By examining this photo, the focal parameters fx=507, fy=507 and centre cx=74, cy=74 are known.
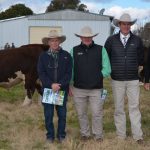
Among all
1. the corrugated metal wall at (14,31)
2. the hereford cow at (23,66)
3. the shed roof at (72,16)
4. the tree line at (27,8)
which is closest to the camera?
the hereford cow at (23,66)

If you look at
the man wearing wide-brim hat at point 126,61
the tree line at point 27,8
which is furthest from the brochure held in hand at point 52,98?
the tree line at point 27,8

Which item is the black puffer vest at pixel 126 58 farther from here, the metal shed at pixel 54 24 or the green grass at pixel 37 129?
the metal shed at pixel 54 24

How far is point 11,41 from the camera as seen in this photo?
1795 inches

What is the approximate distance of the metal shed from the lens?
4328cm

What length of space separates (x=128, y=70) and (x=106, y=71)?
40cm

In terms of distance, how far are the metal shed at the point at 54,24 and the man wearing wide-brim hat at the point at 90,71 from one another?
34277 mm

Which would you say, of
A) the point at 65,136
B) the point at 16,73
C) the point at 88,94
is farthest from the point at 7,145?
the point at 16,73

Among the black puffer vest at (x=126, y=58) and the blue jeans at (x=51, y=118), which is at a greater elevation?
the black puffer vest at (x=126, y=58)

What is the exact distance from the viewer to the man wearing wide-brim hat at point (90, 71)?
8250mm

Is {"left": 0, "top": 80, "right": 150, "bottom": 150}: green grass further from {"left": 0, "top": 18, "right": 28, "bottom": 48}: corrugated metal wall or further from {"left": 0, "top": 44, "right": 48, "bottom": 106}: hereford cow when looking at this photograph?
{"left": 0, "top": 18, "right": 28, "bottom": 48}: corrugated metal wall

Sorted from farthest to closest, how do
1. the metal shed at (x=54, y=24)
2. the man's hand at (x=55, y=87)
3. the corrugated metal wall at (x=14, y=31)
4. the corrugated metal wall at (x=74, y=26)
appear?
the corrugated metal wall at (x=14, y=31), the metal shed at (x=54, y=24), the corrugated metal wall at (x=74, y=26), the man's hand at (x=55, y=87)

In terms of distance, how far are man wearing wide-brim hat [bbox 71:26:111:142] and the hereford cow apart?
14.1ft

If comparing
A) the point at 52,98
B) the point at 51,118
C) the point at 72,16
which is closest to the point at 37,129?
the point at 51,118

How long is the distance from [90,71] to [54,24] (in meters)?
36.6
